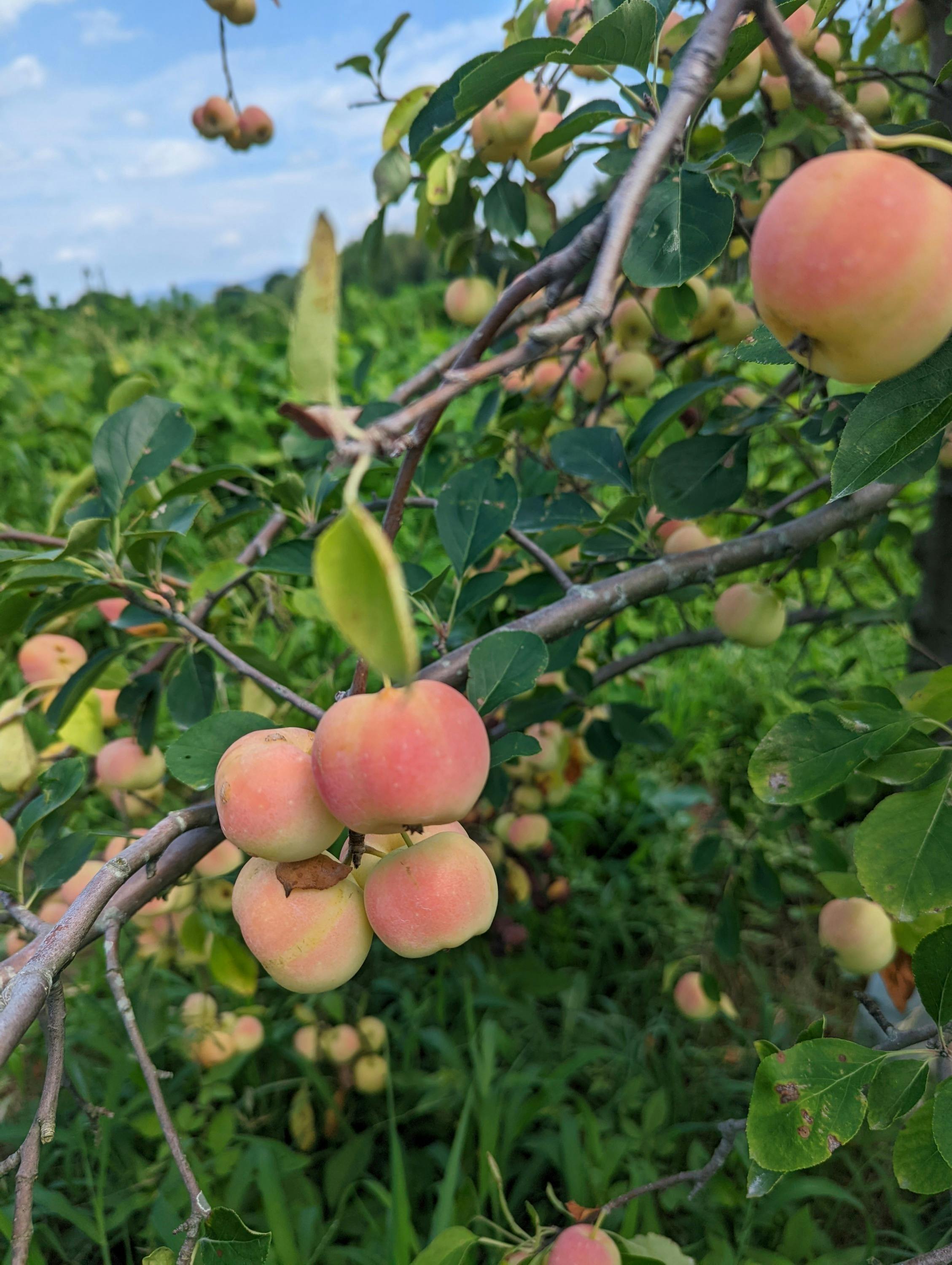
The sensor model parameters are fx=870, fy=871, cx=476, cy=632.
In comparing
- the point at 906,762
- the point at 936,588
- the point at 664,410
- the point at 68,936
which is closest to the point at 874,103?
the point at 664,410

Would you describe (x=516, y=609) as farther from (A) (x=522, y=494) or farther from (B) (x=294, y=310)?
(B) (x=294, y=310)

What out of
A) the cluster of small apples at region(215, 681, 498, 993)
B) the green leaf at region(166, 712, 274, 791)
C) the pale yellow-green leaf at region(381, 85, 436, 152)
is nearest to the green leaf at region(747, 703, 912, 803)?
the cluster of small apples at region(215, 681, 498, 993)

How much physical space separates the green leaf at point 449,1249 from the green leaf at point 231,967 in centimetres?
34

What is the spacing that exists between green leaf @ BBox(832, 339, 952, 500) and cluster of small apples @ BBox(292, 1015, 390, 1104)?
1.13 meters

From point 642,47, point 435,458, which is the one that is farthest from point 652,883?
point 642,47

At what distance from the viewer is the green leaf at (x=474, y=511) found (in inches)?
28.5

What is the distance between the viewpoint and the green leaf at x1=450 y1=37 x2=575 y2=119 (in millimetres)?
525

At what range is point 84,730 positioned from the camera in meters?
0.93

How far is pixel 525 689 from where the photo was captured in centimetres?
54

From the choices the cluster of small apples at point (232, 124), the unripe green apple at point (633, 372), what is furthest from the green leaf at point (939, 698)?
the cluster of small apples at point (232, 124)

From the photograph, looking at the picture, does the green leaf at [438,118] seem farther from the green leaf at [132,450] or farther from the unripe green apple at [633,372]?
the unripe green apple at [633,372]

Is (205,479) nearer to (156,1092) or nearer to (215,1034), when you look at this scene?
(156,1092)

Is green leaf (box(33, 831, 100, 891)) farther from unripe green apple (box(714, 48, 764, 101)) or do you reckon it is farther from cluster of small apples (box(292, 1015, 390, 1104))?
unripe green apple (box(714, 48, 764, 101))

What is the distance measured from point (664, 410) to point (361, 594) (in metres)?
0.69
